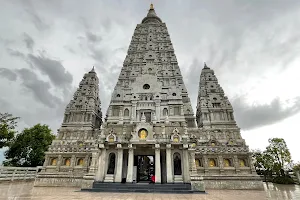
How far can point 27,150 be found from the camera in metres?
30.9

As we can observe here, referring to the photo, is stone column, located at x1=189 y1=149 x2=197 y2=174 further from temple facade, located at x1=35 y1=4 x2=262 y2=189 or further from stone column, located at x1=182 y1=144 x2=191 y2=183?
stone column, located at x1=182 y1=144 x2=191 y2=183

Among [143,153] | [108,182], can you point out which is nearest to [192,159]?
[143,153]

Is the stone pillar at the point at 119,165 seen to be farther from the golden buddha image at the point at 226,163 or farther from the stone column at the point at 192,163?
the golden buddha image at the point at 226,163

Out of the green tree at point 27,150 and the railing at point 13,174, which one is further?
the green tree at point 27,150

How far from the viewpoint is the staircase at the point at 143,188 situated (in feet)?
44.2

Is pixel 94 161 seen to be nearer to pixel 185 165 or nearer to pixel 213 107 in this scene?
pixel 185 165

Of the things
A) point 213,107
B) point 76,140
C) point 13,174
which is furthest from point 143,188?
point 213,107

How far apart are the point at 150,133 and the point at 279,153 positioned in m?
25.3

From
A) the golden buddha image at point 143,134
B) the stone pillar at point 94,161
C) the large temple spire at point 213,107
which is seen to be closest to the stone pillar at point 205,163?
the large temple spire at point 213,107

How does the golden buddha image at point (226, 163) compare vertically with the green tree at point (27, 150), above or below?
below

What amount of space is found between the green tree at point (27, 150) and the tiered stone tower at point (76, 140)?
441cm

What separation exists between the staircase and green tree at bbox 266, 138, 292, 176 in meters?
21.9

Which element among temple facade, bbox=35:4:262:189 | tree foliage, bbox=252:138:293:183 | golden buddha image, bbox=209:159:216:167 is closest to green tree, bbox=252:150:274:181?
tree foliage, bbox=252:138:293:183

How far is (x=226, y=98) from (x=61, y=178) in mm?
29492
